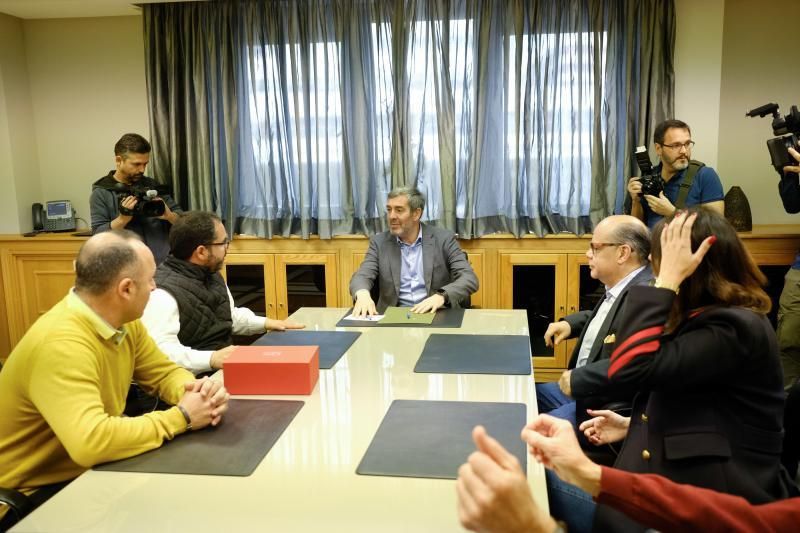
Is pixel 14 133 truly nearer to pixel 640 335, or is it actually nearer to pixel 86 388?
pixel 86 388

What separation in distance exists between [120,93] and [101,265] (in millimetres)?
3363

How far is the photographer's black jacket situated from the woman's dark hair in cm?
302

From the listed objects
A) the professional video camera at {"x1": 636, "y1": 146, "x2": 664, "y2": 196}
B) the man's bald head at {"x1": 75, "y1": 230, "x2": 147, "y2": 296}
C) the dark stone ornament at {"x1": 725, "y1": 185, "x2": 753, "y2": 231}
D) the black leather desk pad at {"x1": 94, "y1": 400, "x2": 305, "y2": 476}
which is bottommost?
the black leather desk pad at {"x1": 94, "y1": 400, "x2": 305, "y2": 476}

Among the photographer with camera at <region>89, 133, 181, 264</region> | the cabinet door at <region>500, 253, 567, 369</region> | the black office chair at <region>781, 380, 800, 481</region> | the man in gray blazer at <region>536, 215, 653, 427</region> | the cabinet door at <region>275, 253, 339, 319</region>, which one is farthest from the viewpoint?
the cabinet door at <region>275, 253, 339, 319</region>

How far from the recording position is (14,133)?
4488mm

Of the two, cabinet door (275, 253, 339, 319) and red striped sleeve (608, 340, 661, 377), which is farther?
cabinet door (275, 253, 339, 319)

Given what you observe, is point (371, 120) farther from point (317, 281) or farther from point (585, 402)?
point (585, 402)

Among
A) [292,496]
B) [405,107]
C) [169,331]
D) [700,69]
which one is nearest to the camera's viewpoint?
[292,496]

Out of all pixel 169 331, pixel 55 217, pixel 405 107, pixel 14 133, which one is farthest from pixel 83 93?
pixel 169 331

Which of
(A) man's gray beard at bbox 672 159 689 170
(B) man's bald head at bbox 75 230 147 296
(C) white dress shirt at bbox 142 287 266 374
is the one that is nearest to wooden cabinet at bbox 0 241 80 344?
(C) white dress shirt at bbox 142 287 266 374

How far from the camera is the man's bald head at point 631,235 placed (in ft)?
7.70

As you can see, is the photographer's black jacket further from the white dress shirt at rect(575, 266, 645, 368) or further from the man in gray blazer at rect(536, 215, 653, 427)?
the white dress shirt at rect(575, 266, 645, 368)

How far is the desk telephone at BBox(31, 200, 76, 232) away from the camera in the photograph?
4.55m

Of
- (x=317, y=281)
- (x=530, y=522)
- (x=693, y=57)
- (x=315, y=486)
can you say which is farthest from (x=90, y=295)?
(x=693, y=57)
